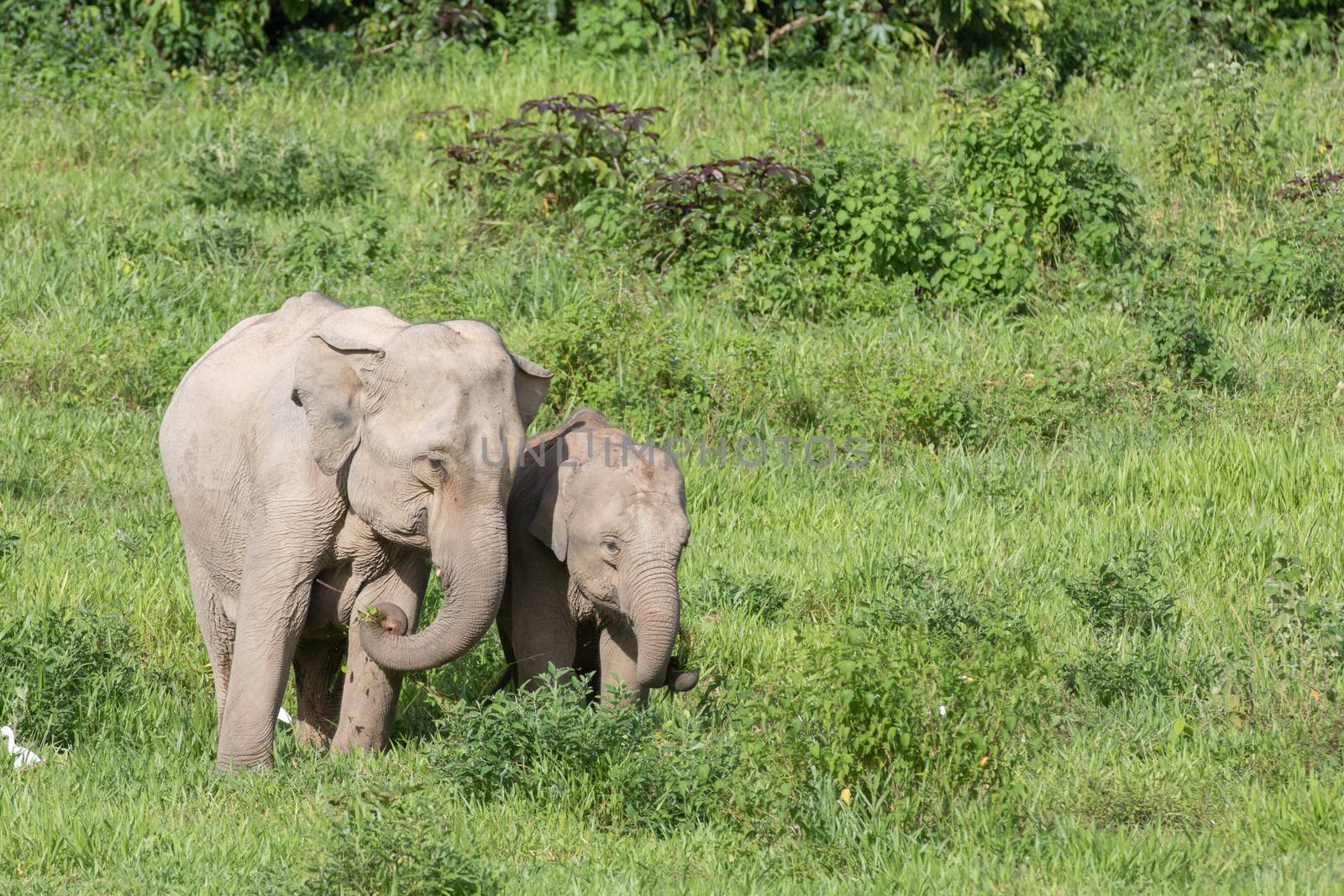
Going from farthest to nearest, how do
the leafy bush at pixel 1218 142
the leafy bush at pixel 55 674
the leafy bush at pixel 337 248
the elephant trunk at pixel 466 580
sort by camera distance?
the leafy bush at pixel 1218 142
the leafy bush at pixel 337 248
the leafy bush at pixel 55 674
the elephant trunk at pixel 466 580

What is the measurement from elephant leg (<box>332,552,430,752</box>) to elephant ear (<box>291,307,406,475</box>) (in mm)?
481

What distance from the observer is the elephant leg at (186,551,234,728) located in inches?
261

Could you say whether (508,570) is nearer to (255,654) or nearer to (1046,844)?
(255,654)

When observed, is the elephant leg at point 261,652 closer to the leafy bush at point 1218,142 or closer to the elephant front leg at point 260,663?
the elephant front leg at point 260,663

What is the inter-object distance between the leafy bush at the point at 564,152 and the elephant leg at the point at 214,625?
5.81m

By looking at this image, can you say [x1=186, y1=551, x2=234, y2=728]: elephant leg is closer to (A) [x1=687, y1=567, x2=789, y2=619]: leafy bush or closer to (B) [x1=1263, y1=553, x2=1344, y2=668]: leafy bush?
(A) [x1=687, y1=567, x2=789, y2=619]: leafy bush

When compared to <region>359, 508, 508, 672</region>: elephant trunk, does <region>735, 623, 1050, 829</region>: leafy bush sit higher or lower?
lower

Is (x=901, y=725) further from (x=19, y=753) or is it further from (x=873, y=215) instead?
(x=873, y=215)

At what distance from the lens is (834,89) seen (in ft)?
47.8

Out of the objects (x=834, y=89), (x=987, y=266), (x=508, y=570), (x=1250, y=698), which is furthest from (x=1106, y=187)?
(x=508, y=570)

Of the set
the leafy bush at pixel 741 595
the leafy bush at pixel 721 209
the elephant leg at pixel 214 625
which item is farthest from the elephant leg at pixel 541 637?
the leafy bush at pixel 721 209

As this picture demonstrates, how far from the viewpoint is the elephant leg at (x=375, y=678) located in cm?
607

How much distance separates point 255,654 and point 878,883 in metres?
2.25

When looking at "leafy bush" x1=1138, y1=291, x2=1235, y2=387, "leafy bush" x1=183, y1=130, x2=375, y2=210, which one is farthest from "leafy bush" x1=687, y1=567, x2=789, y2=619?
"leafy bush" x1=183, y1=130, x2=375, y2=210
